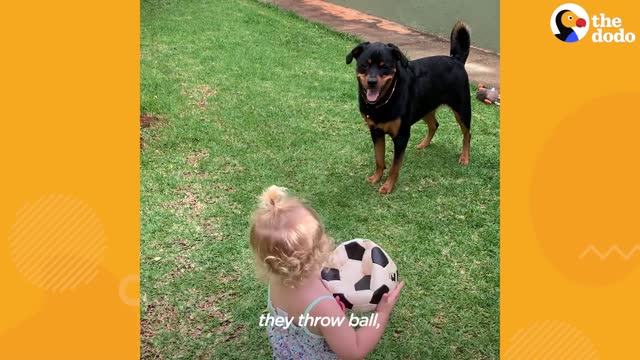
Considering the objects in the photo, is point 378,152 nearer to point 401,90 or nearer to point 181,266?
point 401,90

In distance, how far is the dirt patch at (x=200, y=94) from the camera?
5.55m

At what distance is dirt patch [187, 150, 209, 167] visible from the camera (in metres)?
4.36

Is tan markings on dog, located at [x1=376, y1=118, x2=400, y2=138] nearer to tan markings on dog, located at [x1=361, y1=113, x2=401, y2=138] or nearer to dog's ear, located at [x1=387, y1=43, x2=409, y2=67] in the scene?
tan markings on dog, located at [x1=361, y1=113, x2=401, y2=138]

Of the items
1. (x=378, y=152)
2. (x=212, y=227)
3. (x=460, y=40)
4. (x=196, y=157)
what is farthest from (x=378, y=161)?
(x=196, y=157)

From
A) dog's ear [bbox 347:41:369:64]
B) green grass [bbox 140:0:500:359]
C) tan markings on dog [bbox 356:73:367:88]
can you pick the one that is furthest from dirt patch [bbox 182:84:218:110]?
tan markings on dog [bbox 356:73:367:88]

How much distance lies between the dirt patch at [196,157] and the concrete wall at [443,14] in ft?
19.1

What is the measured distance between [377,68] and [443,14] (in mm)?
7752

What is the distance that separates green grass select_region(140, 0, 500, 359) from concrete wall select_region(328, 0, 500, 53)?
3.42 metres

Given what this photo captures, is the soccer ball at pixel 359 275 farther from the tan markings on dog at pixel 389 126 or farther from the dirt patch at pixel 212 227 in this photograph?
the tan markings on dog at pixel 389 126

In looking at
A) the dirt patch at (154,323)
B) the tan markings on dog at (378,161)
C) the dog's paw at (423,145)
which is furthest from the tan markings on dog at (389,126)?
the dirt patch at (154,323)

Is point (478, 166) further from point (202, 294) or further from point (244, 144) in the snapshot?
point (202, 294)

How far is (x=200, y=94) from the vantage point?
580cm

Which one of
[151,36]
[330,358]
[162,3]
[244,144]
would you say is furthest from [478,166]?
[162,3]
